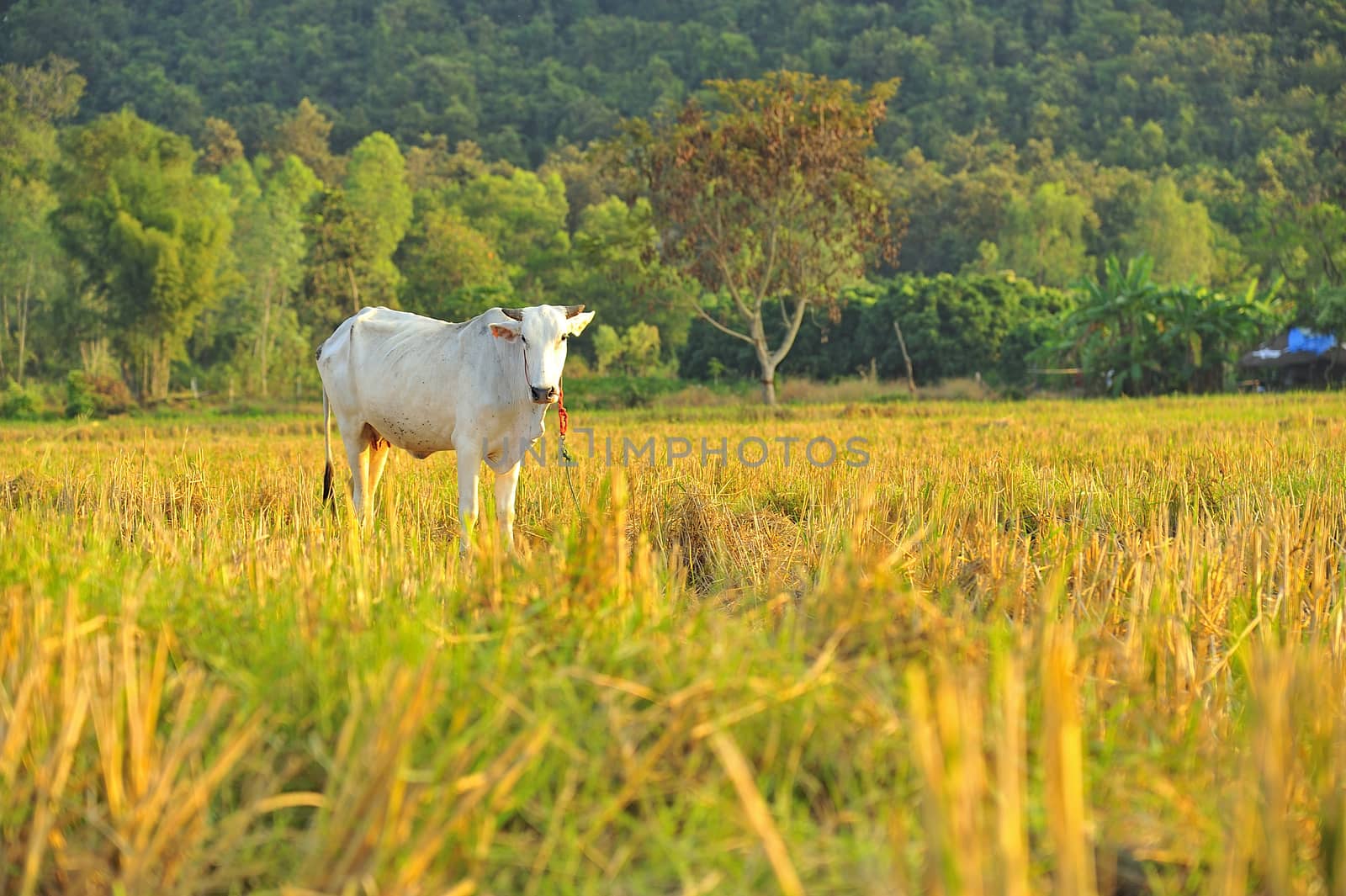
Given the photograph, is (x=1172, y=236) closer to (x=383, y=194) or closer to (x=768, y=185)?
(x=383, y=194)

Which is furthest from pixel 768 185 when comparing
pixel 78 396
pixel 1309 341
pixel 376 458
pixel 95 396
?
pixel 376 458

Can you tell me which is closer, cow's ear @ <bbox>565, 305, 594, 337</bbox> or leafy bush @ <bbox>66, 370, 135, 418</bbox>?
cow's ear @ <bbox>565, 305, 594, 337</bbox>

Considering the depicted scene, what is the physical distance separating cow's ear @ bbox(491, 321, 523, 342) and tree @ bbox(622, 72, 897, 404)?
22.6m

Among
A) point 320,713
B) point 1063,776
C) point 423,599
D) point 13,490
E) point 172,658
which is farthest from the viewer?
point 13,490

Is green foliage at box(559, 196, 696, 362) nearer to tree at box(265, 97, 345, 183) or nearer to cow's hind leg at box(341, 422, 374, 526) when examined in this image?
cow's hind leg at box(341, 422, 374, 526)

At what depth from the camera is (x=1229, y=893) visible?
1693 millimetres

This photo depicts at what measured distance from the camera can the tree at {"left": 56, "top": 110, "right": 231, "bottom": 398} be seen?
3716cm

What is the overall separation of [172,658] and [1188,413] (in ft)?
55.2

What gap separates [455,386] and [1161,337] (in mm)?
26174

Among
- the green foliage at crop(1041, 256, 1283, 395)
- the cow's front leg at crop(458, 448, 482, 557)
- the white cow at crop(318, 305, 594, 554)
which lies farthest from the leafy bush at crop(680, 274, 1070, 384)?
the cow's front leg at crop(458, 448, 482, 557)

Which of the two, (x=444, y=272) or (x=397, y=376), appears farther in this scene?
(x=444, y=272)

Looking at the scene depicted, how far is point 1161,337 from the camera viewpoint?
2927cm

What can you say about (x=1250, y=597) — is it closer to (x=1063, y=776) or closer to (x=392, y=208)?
(x=1063, y=776)

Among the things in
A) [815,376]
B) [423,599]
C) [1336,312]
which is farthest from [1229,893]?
[815,376]
